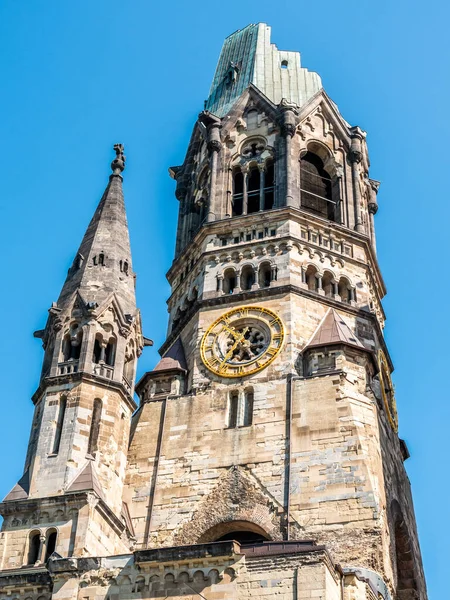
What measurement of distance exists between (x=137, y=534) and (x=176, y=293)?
12110 millimetres

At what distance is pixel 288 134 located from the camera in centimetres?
4666

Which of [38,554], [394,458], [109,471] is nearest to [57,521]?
[38,554]

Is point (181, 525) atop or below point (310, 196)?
below

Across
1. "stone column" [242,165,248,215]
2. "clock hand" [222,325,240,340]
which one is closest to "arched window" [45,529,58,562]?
"clock hand" [222,325,240,340]

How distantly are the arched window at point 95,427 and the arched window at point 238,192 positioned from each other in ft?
39.8

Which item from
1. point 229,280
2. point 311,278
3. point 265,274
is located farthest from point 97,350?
point 311,278

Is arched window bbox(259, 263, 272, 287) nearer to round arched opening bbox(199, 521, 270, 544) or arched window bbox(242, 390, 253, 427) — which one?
arched window bbox(242, 390, 253, 427)

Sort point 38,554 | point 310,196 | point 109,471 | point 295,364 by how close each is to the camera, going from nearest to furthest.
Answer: point 38,554 < point 109,471 < point 295,364 < point 310,196

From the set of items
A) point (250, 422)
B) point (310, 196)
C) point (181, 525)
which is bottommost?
point (181, 525)

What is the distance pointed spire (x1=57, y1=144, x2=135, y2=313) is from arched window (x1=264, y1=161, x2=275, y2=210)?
596 cm

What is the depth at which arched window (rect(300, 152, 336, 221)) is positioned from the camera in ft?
151

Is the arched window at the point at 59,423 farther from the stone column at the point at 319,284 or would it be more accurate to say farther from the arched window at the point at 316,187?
the arched window at the point at 316,187

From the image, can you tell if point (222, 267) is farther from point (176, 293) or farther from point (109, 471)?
point (109, 471)

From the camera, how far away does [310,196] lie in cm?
4628
